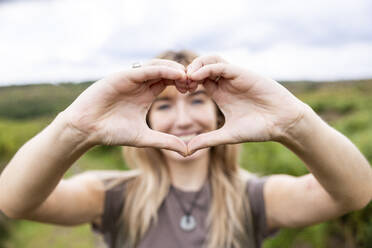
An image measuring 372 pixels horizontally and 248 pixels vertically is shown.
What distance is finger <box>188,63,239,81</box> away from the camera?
1.53 m

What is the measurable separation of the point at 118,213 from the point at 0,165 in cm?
734

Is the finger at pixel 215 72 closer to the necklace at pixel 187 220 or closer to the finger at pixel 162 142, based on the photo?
the finger at pixel 162 142

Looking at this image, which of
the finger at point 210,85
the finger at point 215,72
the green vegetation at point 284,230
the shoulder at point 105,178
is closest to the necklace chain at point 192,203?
the shoulder at point 105,178

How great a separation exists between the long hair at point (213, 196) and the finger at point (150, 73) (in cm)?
117

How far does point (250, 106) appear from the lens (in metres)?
1.64

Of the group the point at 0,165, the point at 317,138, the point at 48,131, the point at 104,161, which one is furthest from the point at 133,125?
the point at 104,161

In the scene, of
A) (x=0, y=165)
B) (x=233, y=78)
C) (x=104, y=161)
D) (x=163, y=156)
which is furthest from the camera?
(x=104, y=161)

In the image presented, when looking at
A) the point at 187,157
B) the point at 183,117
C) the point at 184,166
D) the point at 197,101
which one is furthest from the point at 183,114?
the point at 184,166

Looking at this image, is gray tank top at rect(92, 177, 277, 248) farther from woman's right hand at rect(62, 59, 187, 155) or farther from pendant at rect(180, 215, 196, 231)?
woman's right hand at rect(62, 59, 187, 155)

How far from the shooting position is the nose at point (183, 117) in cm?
248

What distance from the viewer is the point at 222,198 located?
2.56 m

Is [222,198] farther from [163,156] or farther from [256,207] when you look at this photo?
[163,156]

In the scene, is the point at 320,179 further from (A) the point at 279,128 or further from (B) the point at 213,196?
(B) the point at 213,196

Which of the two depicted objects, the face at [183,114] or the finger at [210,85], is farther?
the face at [183,114]
